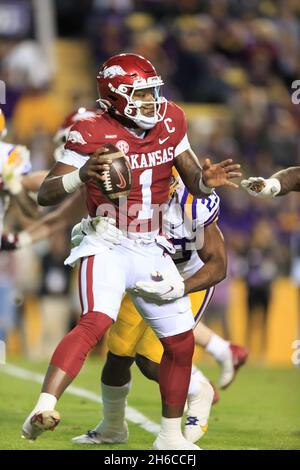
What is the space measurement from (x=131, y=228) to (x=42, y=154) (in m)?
6.91

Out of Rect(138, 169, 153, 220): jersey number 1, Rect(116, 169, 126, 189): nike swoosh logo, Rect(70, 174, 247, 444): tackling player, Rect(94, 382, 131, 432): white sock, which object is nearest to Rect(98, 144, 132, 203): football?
Rect(116, 169, 126, 189): nike swoosh logo

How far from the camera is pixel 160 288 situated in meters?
5.61

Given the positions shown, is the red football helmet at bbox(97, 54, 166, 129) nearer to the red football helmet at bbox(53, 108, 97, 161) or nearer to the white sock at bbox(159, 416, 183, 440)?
the white sock at bbox(159, 416, 183, 440)

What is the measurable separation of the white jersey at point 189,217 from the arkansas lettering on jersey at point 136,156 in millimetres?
321

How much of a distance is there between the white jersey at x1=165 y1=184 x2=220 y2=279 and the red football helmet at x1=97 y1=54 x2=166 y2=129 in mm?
537

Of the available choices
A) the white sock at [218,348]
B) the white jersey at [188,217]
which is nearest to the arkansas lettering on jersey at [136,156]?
the white jersey at [188,217]

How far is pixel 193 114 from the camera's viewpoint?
14.7 metres

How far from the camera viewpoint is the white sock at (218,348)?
788 centimetres

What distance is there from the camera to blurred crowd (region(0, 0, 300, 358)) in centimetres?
1321

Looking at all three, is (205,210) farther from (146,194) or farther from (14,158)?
(14,158)

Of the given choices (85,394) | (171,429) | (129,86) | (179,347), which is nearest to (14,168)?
(129,86)

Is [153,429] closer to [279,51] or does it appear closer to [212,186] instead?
[212,186]

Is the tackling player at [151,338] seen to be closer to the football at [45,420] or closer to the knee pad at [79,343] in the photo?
the knee pad at [79,343]
